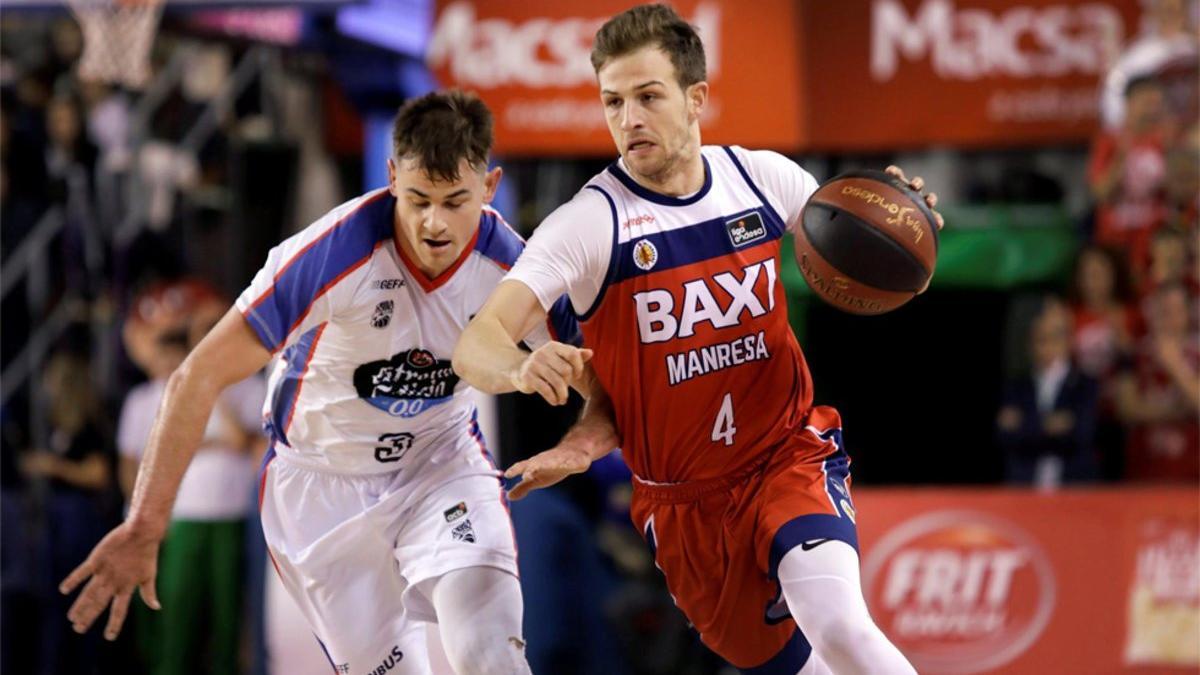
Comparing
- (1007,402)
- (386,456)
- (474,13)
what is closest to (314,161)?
(474,13)

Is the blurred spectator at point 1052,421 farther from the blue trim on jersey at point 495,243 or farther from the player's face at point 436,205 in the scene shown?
the player's face at point 436,205

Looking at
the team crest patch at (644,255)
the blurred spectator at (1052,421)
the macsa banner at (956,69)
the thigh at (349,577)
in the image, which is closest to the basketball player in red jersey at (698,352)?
the team crest patch at (644,255)

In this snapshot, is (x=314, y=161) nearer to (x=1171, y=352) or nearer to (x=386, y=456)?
(x=1171, y=352)

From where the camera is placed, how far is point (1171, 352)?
33.1 ft

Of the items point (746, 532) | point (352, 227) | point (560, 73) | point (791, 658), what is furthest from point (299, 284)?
point (560, 73)

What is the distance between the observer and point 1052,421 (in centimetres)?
983

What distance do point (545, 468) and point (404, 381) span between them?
942mm

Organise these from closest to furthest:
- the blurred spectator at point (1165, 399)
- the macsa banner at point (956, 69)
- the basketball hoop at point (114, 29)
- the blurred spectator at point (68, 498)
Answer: the basketball hoop at point (114, 29) → the blurred spectator at point (1165, 399) → the blurred spectator at point (68, 498) → the macsa banner at point (956, 69)

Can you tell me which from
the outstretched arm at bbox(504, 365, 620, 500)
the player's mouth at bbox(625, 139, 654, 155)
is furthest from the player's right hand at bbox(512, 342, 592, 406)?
the player's mouth at bbox(625, 139, 654, 155)

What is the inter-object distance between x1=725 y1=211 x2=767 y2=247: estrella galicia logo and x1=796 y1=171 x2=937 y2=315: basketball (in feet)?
0.59

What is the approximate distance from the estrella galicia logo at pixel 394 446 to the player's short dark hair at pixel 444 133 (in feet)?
3.32

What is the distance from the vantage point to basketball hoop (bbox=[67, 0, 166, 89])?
9625 millimetres

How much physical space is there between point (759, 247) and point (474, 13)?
6528mm

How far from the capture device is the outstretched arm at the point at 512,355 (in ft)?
15.2
